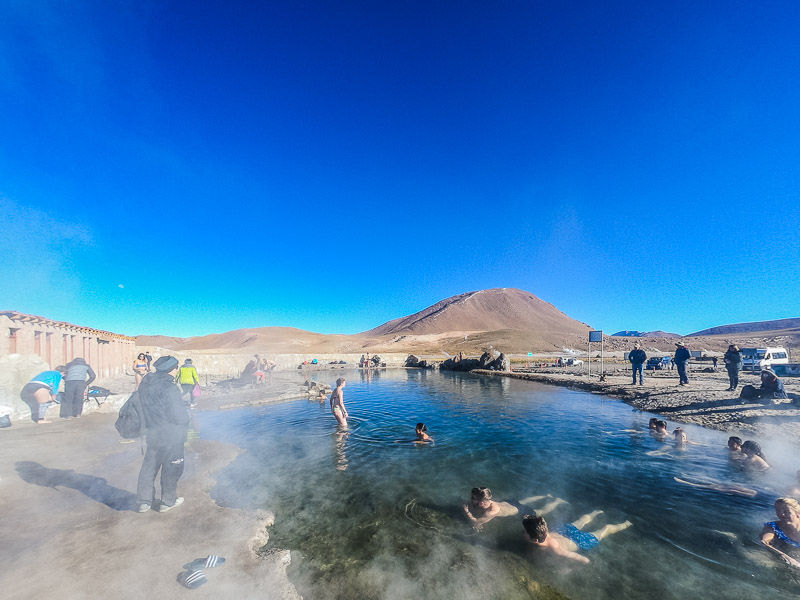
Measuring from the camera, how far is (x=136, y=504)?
5699 mm

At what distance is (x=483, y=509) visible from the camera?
6.11 m

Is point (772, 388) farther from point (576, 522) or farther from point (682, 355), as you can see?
point (576, 522)

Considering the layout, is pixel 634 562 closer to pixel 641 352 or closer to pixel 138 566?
pixel 138 566

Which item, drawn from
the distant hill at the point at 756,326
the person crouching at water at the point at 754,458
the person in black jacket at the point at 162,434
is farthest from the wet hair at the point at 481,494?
the distant hill at the point at 756,326

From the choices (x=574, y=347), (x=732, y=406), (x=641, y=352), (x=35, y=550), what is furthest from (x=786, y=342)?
(x=35, y=550)

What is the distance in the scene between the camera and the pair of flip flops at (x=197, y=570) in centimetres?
374

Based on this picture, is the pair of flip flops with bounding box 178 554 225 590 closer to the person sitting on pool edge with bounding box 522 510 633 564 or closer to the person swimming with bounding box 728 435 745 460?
the person sitting on pool edge with bounding box 522 510 633 564

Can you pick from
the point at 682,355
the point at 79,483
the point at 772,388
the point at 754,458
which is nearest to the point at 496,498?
the point at 754,458

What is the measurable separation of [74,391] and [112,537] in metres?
10.9

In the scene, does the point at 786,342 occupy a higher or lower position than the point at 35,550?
lower

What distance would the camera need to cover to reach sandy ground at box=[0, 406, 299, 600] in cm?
374

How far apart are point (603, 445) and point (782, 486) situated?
3.80 metres

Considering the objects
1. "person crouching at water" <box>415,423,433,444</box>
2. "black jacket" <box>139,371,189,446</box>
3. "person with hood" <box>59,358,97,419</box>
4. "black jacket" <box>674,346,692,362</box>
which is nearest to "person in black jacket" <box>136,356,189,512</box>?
"black jacket" <box>139,371,189,446</box>

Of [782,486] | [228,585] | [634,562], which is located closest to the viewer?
[228,585]
